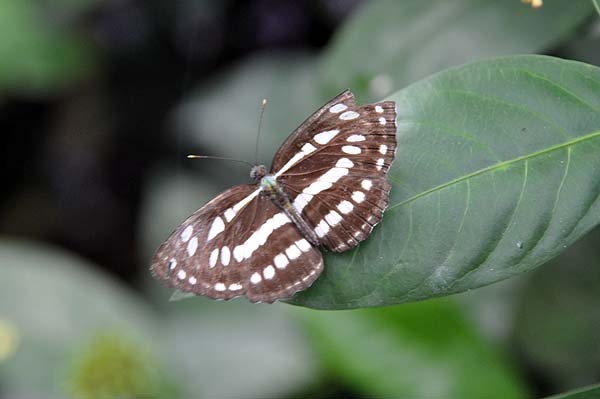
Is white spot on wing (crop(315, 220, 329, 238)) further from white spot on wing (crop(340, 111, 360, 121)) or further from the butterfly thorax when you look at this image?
white spot on wing (crop(340, 111, 360, 121))

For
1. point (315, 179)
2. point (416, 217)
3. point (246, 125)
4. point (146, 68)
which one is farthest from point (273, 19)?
point (416, 217)

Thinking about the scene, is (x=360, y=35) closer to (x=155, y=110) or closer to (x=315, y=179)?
(x=315, y=179)

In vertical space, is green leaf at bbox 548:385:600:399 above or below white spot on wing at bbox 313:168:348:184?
below

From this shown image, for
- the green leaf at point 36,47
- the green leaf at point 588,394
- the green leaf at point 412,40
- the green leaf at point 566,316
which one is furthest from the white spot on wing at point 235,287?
the green leaf at point 36,47

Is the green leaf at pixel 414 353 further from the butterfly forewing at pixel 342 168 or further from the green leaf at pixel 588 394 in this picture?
the green leaf at pixel 588 394

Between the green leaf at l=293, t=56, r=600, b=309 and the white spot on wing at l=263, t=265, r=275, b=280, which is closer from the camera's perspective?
the green leaf at l=293, t=56, r=600, b=309

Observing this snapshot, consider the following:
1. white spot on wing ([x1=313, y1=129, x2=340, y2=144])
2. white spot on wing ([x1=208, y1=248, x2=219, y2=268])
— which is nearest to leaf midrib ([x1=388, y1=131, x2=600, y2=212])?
white spot on wing ([x1=313, y1=129, x2=340, y2=144])

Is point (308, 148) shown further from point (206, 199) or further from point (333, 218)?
point (206, 199)
